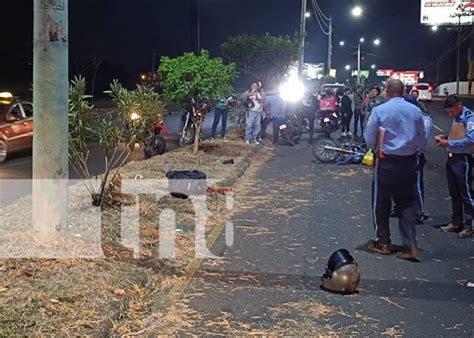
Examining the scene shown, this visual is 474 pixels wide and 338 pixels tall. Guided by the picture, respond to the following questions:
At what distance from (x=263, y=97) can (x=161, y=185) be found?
951 centimetres

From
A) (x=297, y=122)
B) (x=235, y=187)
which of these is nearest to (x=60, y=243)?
(x=235, y=187)

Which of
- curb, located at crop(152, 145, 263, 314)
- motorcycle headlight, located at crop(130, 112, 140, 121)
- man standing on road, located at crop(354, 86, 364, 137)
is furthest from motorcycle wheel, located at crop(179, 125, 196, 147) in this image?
curb, located at crop(152, 145, 263, 314)

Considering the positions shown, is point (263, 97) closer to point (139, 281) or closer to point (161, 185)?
point (161, 185)

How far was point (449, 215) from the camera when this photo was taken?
9742 millimetres

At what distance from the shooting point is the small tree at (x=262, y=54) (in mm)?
28531

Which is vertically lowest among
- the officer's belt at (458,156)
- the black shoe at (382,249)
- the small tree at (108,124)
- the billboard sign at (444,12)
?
the black shoe at (382,249)

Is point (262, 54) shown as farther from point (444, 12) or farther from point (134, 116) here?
point (444, 12)

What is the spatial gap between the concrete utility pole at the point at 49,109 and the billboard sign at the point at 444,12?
59781 millimetres

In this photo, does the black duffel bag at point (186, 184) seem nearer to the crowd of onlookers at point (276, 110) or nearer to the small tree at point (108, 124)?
the small tree at point (108, 124)

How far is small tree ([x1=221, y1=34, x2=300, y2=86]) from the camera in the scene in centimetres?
2853

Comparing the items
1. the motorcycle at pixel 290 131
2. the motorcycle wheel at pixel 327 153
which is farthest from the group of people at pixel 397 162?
the motorcycle at pixel 290 131

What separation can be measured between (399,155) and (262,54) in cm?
2231

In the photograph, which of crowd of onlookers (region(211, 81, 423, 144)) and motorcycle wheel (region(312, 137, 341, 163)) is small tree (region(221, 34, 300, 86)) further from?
motorcycle wheel (region(312, 137, 341, 163))

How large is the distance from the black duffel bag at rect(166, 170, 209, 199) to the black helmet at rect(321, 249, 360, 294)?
418cm
